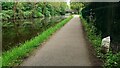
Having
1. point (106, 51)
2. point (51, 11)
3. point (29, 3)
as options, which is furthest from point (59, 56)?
point (51, 11)

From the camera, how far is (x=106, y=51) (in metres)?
10.1

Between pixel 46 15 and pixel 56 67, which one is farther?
pixel 46 15

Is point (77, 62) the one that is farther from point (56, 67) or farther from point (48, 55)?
point (48, 55)

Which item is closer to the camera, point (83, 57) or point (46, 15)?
point (83, 57)

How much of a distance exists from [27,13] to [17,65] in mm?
51928

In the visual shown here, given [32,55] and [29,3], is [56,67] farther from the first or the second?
[29,3]

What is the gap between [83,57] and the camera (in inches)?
395

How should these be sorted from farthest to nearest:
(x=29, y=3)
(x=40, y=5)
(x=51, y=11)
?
1. (x=51, y=11)
2. (x=40, y=5)
3. (x=29, y=3)

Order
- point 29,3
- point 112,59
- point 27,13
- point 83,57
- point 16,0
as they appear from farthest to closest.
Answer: point 29,3 < point 27,13 < point 16,0 < point 83,57 < point 112,59

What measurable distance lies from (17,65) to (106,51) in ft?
11.7

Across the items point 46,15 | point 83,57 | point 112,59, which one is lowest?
point 46,15

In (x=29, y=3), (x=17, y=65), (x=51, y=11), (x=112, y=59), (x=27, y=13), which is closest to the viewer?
(x=112, y=59)

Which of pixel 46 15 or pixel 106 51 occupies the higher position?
pixel 106 51

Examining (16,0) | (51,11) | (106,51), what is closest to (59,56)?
(106,51)
